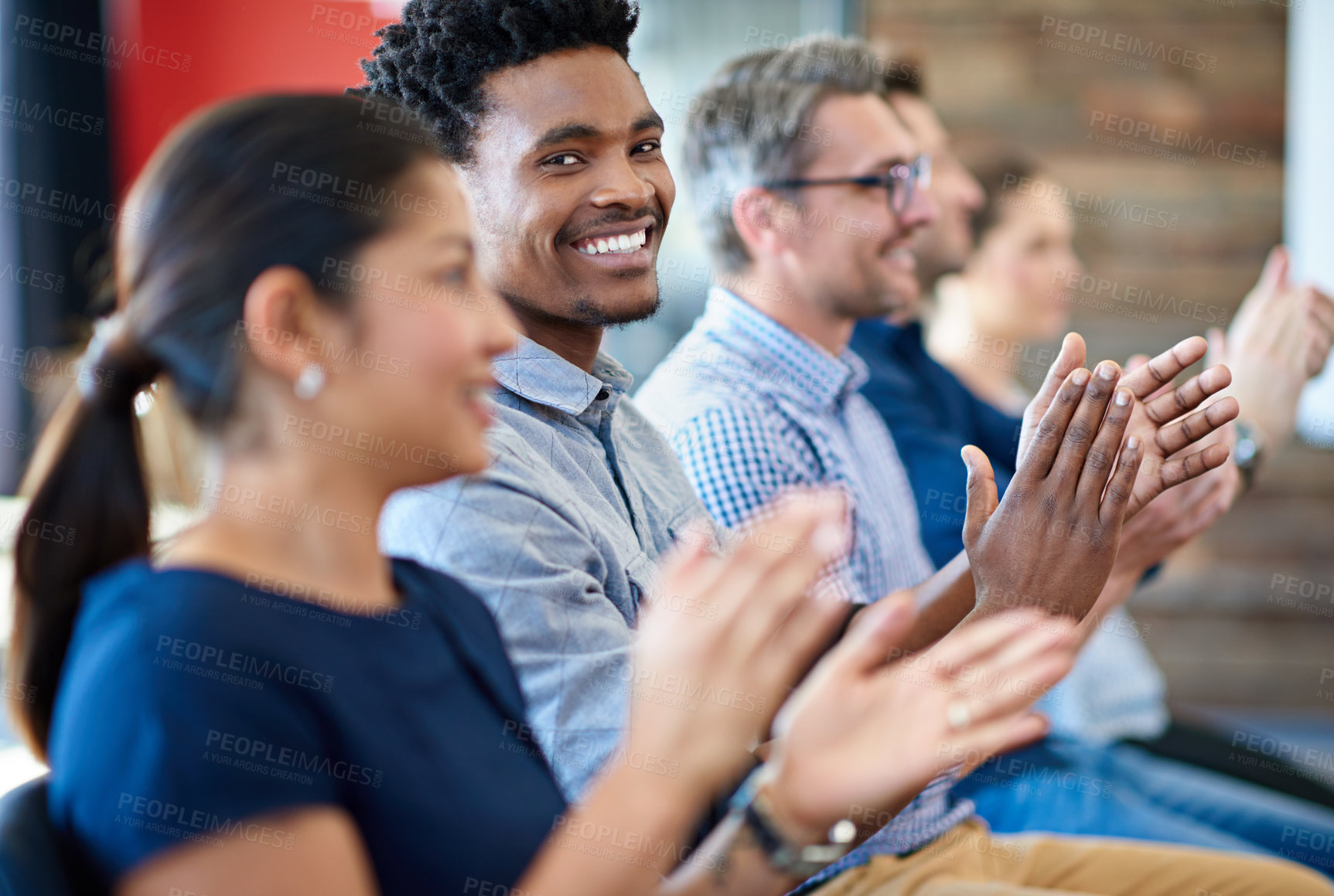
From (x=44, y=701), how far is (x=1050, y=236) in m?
2.58

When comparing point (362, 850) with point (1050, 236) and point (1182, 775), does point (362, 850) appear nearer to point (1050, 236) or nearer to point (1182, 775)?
point (1182, 775)

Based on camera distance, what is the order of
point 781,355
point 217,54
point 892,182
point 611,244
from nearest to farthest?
point 611,244 → point 781,355 → point 892,182 → point 217,54

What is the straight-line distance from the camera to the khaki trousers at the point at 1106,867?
1.35m

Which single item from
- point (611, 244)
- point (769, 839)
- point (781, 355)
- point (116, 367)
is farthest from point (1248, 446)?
point (116, 367)

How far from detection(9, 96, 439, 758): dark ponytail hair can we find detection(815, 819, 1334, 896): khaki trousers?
3.03 feet

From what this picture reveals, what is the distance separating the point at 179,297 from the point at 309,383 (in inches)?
4.0

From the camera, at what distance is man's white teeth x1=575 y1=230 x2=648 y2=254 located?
4.10 feet

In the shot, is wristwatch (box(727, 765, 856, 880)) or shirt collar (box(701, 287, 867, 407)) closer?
wristwatch (box(727, 765, 856, 880))

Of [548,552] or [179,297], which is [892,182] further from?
[179,297]

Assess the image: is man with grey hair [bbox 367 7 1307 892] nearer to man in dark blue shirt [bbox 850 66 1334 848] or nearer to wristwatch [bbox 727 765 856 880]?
wristwatch [bbox 727 765 856 880]

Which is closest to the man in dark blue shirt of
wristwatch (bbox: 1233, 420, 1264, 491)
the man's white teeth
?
wristwatch (bbox: 1233, 420, 1264, 491)

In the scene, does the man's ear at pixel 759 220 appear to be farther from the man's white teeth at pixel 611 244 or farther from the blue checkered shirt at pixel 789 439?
the man's white teeth at pixel 611 244

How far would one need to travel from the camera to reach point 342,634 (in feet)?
2.48

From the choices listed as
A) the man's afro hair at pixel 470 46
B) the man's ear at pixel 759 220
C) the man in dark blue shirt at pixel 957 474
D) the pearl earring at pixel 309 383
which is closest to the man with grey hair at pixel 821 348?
the man's ear at pixel 759 220
